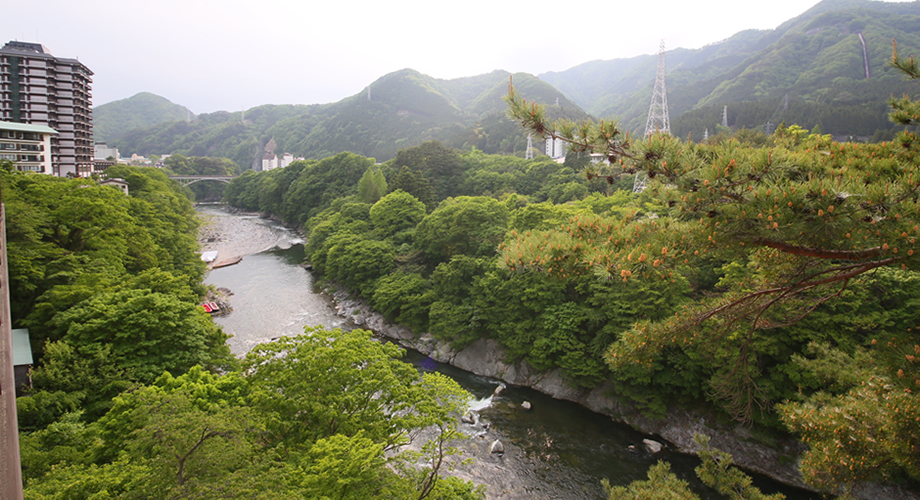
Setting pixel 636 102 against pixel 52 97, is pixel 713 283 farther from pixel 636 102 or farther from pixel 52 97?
pixel 636 102

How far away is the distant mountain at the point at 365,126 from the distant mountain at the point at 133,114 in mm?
16686

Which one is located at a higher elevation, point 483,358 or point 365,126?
point 365,126

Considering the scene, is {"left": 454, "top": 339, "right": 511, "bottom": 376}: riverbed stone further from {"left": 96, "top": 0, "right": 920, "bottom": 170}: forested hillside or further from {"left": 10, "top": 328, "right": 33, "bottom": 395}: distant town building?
{"left": 10, "top": 328, "right": 33, "bottom": 395}: distant town building

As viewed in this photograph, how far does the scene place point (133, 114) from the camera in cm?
15250

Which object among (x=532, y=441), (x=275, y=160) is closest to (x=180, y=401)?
(x=532, y=441)

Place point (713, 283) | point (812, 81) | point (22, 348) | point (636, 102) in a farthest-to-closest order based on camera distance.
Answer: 1. point (636, 102)
2. point (812, 81)
3. point (713, 283)
4. point (22, 348)

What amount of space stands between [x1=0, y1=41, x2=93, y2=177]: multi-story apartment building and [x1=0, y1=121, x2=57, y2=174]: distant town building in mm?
4179

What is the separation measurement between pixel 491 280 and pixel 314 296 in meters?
12.2

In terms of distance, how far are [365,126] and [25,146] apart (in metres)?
75.4

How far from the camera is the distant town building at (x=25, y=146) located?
27172 millimetres

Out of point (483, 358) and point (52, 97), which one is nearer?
point (483, 358)

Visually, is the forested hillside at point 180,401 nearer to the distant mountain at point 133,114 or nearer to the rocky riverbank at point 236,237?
the rocky riverbank at point 236,237

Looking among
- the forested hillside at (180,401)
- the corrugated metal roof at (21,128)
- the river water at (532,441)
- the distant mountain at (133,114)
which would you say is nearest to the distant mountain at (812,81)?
the river water at (532,441)

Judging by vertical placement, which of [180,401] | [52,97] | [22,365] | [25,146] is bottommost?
[22,365]
